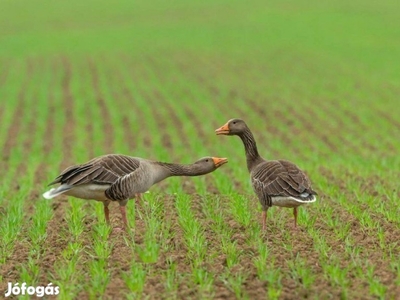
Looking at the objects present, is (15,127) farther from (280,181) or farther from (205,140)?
(280,181)

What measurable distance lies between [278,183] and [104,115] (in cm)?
2067

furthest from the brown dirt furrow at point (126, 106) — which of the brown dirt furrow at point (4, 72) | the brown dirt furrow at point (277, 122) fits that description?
the brown dirt furrow at point (4, 72)

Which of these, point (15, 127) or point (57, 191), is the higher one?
point (15, 127)

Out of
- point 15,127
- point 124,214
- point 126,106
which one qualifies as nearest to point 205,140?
point 15,127

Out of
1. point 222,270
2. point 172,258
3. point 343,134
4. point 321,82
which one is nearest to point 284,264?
point 222,270

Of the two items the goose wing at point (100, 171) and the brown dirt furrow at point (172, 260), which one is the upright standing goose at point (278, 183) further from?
the goose wing at point (100, 171)

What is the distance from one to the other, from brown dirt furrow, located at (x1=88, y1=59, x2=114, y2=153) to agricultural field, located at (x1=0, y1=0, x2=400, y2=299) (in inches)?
4.6

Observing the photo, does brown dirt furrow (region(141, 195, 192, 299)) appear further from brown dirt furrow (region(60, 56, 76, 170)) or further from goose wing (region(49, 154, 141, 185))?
brown dirt furrow (region(60, 56, 76, 170))

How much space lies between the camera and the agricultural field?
26.8ft

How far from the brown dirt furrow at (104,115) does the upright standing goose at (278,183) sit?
40.7 ft

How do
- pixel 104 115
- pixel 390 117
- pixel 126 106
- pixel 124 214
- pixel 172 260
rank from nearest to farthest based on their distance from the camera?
pixel 172 260
pixel 124 214
pixel 390 117
pixel 104 115
pixel 126 106

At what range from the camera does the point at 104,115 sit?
29844 millimetres

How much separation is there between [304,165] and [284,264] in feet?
33.2

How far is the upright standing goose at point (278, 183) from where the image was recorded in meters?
9.58
